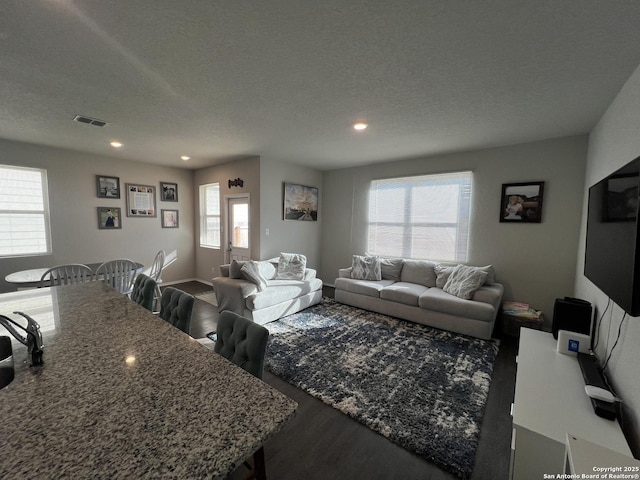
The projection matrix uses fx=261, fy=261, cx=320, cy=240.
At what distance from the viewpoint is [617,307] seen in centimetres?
179

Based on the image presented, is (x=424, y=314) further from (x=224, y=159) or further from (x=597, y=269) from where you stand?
(x=224, y=159)

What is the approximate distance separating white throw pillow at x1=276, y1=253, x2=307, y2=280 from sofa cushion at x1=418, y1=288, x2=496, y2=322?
1.92m

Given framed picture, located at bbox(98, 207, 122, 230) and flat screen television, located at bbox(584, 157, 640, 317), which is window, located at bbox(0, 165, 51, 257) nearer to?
framed picture, located at bbox(98, 207, 122, 230)

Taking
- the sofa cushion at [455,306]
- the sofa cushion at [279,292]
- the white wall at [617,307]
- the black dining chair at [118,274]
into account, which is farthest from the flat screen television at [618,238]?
the black dining chair at [118,274]

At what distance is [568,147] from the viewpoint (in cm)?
330

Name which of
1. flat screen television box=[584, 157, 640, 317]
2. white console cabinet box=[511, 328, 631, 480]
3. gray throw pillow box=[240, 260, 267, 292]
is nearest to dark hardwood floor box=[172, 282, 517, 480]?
white console cabinet box=[511, 328, 631, 480]

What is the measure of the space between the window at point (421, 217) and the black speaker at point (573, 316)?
1.90 metres

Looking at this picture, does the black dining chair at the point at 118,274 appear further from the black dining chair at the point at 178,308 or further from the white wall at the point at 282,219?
the white wall at the point at 282,219

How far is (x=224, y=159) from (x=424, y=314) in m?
4.30

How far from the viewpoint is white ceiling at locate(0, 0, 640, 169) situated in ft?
4.68

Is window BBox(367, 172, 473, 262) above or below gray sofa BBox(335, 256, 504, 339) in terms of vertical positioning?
above

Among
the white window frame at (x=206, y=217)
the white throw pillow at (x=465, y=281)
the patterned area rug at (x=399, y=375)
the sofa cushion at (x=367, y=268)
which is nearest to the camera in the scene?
the patterned area rug at (x=399, y=375)

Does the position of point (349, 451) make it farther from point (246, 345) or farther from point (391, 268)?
point (391, 268)

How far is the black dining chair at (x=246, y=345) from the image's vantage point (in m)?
1.27
